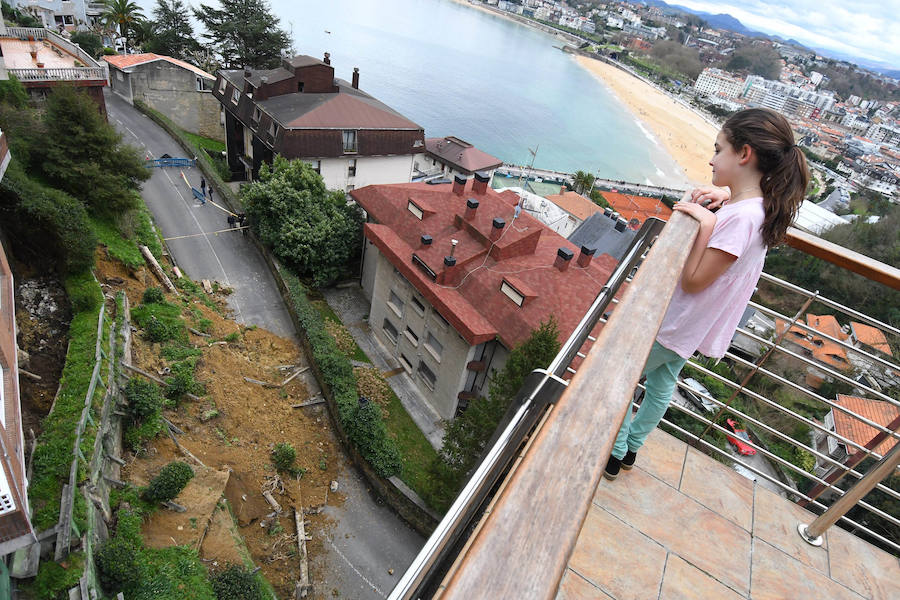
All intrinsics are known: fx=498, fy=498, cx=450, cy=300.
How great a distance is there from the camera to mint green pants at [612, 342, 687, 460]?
358 cm

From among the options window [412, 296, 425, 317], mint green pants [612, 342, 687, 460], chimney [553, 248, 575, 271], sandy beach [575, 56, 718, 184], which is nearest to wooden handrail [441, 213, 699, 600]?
mint green pants [612, 342, 687, 460]

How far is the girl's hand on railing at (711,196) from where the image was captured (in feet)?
10.1

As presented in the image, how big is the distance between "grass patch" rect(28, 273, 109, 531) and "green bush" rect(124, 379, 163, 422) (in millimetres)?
767

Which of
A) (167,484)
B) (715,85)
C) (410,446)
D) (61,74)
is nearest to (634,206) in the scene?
(410,446)

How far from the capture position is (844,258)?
3670 millimetres

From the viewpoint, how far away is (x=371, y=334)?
2091cm

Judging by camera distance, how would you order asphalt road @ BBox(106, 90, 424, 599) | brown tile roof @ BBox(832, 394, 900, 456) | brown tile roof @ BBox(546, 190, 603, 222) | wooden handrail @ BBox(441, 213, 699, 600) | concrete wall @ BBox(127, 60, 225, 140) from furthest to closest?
1. brown tile roof @ BBox(546, 190, 603, 222)
2. concrete wall @ BBox(127, 60, 225, 140)
3. brown tile roof @ BBox(832, 394, 900, 456)
4. asphalt road @ BBox(106, 90, 424, 599)
5. wooden handrail @ BBox(441, 213, 699, 600)

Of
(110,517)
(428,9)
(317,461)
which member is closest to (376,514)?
(317,461)

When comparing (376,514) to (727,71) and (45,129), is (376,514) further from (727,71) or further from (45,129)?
(727,71)

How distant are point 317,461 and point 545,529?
14.7 m

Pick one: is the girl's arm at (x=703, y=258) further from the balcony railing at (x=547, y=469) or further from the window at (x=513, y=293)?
the window at (x=513, y=293)

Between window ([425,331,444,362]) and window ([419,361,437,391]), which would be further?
window ([419,361,437,391])

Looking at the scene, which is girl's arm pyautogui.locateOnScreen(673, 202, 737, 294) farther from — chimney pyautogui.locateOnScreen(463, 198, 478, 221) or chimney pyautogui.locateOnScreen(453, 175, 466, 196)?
chimney pyautogui.locateOnScreen(453, 175, 466, 196)

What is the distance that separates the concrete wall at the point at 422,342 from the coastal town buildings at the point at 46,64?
14.6m
